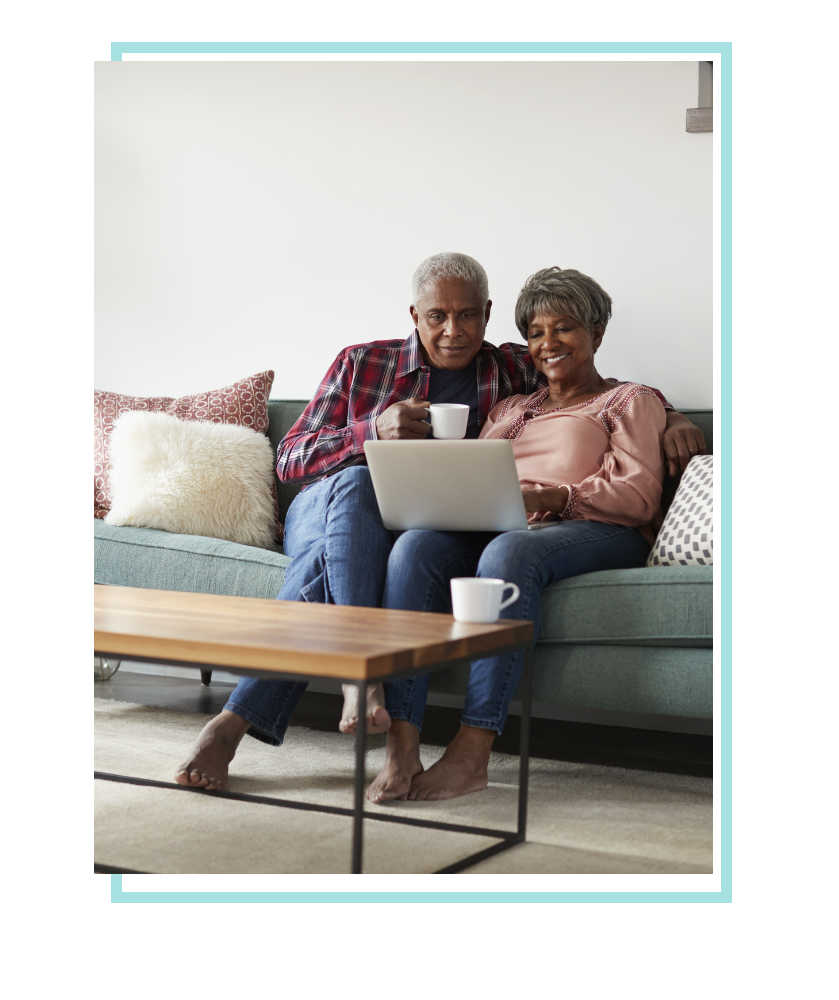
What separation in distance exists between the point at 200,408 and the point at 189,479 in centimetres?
33

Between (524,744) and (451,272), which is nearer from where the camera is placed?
(524,744)

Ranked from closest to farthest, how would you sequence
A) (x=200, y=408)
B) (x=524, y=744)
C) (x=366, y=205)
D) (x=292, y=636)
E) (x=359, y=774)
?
1. (x=359, y=774)
2. (x=292, y=636)
3. (x=524, y=744)
4. (x=200, y=408)
5. (x=366, y=205)

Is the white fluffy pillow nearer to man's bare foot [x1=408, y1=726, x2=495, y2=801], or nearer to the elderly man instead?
the elderly man

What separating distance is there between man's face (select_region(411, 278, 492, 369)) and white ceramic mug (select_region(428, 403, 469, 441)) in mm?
432

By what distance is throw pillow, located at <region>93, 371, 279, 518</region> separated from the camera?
10.1ft

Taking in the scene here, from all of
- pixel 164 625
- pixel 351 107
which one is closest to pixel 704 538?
pixel 164 625

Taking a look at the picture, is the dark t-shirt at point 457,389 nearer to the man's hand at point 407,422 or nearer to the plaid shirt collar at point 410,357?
the plaid shirt collar at point 410,357

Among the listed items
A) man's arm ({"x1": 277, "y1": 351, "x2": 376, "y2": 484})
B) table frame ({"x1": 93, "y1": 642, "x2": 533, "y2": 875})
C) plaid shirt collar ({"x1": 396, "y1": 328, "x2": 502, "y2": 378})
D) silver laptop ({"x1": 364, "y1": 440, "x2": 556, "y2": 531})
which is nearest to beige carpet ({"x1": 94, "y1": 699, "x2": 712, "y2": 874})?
table frame ({"x1": 93, "y1": 642, "x2": 533, "y2": 875})

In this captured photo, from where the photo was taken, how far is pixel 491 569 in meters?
2.11

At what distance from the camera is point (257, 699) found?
2.15 metres
